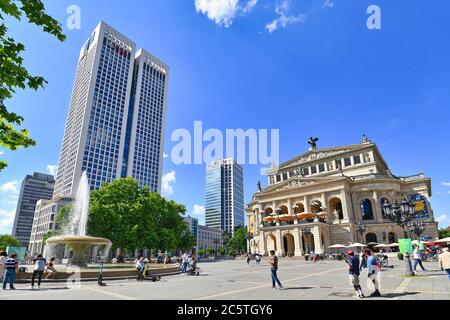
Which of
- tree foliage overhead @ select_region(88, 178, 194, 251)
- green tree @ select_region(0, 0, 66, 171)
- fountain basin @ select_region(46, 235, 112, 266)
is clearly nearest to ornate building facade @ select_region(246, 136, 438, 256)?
tree foliage overhead @ select_region(88, 178, 194, 251)

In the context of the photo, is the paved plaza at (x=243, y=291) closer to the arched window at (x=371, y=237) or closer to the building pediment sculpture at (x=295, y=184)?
the arched window at (x=371, y=237)

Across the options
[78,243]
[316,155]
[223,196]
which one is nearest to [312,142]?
[316,155]

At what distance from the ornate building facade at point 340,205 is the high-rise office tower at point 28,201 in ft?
445

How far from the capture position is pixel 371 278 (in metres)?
9.91

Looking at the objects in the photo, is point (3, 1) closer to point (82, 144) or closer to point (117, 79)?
point (82, 144)

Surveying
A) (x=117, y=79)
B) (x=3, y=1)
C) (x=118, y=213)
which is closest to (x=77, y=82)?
(x=117, y=79)

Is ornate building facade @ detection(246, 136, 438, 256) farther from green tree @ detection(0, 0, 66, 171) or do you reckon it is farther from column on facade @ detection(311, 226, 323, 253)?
green tree @ detection(0, 0, 66, 171)

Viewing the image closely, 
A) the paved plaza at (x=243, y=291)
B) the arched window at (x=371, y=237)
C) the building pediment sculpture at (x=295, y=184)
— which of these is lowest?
the paved plaza at (x=243, y=291)

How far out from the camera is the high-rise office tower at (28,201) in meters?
139

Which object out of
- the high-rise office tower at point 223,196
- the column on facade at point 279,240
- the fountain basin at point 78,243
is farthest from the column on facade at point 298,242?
the high-rise office tower at point 223,196

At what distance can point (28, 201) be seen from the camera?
140875 millimetres

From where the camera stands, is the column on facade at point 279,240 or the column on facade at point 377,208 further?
the column on facade at point 279,240
